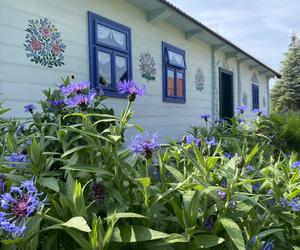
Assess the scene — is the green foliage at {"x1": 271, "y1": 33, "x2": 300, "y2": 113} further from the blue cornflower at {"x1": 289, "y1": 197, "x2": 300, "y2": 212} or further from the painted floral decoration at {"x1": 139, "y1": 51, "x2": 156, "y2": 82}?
the blue cornflower at {"x1": 289, "y1": 197, "x2": 300, "y2": 212}

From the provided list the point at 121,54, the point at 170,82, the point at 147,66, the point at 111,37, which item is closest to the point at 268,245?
the point at 111,37

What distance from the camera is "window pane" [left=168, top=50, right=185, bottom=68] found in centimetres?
817

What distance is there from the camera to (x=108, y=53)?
5938 millimetres

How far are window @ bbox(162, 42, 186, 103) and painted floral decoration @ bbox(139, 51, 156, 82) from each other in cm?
47

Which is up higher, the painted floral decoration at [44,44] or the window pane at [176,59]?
the window pane at [176,59]

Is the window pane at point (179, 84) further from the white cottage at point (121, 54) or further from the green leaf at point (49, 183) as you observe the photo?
the green leaf at point (49, 183)

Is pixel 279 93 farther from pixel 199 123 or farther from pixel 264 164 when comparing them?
pixel 264 164

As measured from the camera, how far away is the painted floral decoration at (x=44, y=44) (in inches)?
184

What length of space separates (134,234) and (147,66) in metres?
6.03

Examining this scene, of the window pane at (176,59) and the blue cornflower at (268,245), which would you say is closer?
the blue cornflower at (268,245)

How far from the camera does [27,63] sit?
465 cm

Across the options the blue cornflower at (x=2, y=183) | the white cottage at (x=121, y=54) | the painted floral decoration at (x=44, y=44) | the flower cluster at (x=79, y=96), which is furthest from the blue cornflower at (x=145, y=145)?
the painted floral decoration at (x=44, y=44)

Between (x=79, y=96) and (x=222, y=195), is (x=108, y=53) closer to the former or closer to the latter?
(x=79, y=96)

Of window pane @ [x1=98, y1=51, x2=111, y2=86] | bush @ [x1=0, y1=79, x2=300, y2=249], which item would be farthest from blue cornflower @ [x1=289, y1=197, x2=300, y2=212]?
window pane @ [x1=98, y1=51, x2=111, y2=86]
